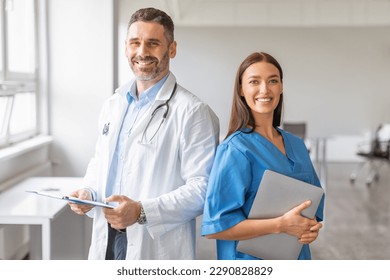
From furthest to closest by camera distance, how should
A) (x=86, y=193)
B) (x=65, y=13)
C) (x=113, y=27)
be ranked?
(x=65, y=13)
(x=113, y=27)
(x=86, y=193)

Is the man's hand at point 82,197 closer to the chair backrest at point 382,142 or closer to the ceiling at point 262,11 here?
the ceiling at point 262,11

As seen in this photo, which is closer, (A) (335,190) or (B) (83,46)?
(B) (83,46)

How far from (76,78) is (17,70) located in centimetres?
32

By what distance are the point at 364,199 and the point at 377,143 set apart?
106 cm

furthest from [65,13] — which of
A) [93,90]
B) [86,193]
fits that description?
[86,193]

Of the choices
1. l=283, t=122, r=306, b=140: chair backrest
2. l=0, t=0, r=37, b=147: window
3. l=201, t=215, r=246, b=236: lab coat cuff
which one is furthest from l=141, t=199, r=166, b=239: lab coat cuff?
l=283, t=122, r=306, b=140: chair backrest

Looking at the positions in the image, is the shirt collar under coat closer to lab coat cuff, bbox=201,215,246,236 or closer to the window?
lab coat cuff, bbox=201,215,246,236

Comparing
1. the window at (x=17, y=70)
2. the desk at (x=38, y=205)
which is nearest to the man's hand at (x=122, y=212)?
the desk at (x=38, y=205)

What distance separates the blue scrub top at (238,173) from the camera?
99 cm

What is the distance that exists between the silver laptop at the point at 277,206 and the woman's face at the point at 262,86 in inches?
5.1

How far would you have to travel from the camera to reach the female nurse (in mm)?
995
